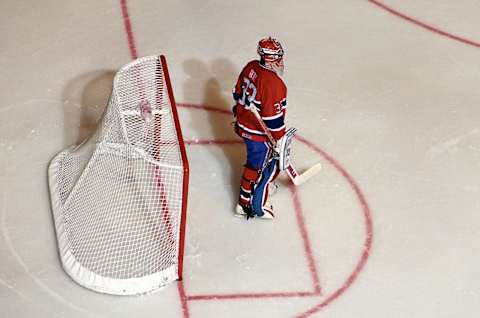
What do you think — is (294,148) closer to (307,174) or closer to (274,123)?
(307,174)

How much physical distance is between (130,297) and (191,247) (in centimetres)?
44

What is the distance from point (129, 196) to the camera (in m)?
4.84

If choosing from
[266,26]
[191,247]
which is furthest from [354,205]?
[266,26]

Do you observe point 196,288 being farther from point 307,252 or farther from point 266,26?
point 266,26

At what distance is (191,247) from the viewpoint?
4840 mm

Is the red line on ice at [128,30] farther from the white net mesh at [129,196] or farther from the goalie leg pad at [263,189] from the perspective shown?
the goalie leg pad at [263,189]

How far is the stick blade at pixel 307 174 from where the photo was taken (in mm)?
5040

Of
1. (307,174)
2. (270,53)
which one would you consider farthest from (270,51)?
(307,174)

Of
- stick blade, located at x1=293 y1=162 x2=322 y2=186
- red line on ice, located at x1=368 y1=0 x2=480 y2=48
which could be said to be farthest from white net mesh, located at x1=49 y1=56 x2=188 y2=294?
red line on ice, located at x1=368 y1=0 x2=480 y2=48

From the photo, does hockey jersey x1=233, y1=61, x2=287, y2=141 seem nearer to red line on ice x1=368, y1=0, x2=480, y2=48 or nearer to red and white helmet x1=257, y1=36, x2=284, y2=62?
red and white helmet x1=257, y1=36, x2=284, y2=62

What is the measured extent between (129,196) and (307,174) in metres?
0.97

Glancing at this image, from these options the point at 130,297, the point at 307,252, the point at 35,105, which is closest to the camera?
the point at 130,297

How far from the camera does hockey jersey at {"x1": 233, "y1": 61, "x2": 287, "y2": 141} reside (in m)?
4.45

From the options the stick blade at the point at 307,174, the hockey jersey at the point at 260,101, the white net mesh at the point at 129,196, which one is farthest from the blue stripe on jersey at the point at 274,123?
the stick blade at the point at 307,174
